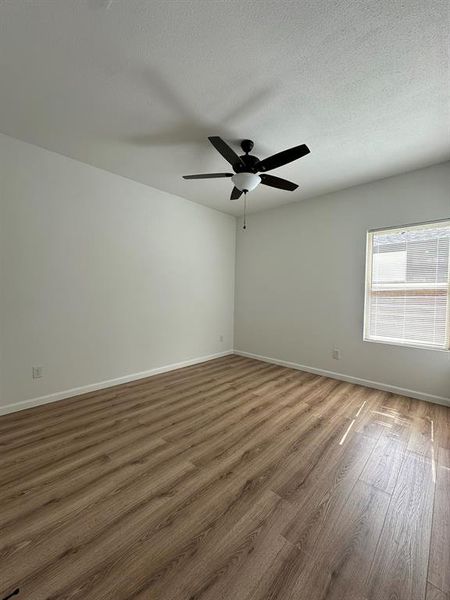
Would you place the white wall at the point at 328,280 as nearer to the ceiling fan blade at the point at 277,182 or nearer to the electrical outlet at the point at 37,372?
the ceiling fan blade at the point at 277,182

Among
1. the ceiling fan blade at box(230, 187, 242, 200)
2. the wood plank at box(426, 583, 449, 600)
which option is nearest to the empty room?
the wood plank at box(426, 583, 449, 600)

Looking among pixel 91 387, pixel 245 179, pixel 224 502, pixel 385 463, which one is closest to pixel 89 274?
pixel 91 387

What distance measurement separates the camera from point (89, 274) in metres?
3.08

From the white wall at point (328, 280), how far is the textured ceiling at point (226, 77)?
22.4 inches

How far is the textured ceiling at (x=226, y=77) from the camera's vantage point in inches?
54.3

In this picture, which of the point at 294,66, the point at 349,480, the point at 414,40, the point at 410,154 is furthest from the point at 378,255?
the point at 349,480

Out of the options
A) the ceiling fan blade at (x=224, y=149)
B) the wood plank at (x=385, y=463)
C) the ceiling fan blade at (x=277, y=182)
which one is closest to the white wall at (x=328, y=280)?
the wood plank at (x=385, y=463)

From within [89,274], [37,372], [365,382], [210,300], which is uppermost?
Result: [89,274]

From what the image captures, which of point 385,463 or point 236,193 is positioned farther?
point 236,193

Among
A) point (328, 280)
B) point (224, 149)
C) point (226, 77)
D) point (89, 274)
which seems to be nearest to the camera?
point (226, 77)

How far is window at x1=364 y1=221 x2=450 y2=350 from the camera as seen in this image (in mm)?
→ 2920

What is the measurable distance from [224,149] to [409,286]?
9.06 feet

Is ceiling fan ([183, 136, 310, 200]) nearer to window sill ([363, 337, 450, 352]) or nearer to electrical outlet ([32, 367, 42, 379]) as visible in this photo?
window sill ([363, 337, 450, 352])

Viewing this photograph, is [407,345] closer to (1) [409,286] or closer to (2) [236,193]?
(1) [409,286]
